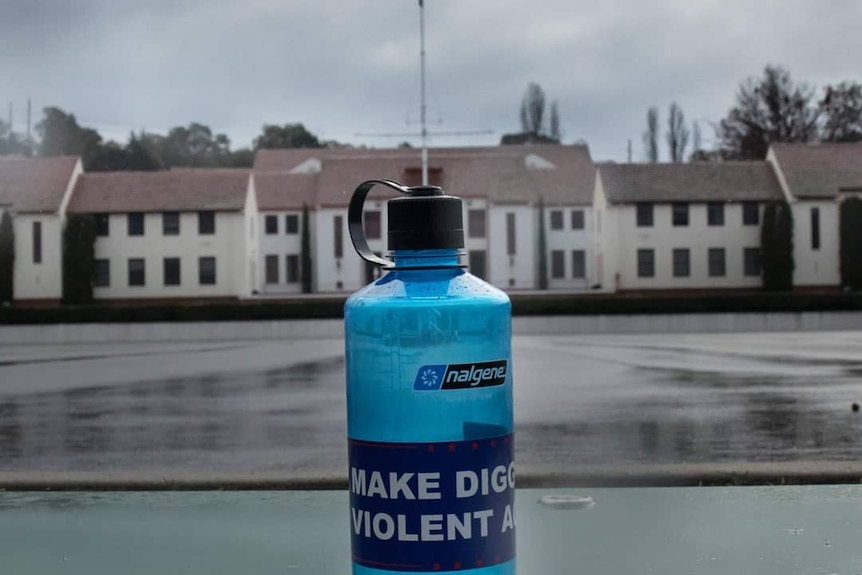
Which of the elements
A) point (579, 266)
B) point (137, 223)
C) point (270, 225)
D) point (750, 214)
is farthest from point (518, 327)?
point (270, 225)

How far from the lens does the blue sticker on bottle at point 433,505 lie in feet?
5.80

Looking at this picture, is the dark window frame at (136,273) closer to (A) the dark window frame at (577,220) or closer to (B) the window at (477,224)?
(B) the window at (477,224)

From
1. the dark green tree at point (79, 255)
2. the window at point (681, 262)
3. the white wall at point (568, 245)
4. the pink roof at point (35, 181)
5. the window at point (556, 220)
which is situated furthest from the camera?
the window at point (556, 220)

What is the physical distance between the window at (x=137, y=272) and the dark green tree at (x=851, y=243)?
22.0 metres

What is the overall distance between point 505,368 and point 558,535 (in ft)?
4.22

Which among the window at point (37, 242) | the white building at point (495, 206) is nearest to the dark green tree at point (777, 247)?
the white building at point (495, 206)

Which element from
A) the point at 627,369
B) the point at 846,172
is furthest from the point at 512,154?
the point at 627,369

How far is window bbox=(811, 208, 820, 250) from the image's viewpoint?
42.6 metres

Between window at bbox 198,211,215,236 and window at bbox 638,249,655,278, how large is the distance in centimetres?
1484

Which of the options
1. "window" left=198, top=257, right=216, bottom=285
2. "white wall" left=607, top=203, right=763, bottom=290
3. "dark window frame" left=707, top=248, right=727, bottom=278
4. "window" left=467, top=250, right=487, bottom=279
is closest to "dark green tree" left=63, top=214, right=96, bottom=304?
"window" left=198, top=257, right=216, bottom=285

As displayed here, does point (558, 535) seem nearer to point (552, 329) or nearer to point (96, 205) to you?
point (552, 329)

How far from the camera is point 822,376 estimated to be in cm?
1235

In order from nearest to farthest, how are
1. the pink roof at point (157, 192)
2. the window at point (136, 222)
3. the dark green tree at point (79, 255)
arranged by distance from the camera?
1. the dark green tree at point (79, 255)
2. the pink roof at point (157, 192)
3. the window at point (136, 222)

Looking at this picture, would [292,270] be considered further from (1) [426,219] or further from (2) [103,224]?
(1) [426,219]
